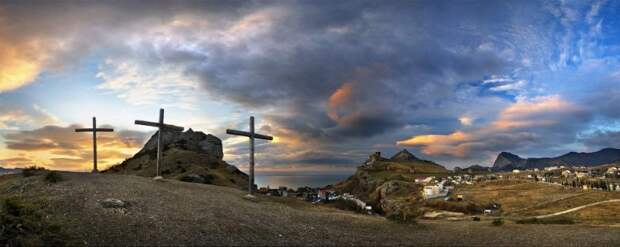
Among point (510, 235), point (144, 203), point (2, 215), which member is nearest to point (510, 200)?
point (510, 235)

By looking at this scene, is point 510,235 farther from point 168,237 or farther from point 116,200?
point 116,200

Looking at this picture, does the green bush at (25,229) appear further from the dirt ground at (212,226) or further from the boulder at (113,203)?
the boulder at (113,203)

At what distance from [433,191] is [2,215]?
116650 millimetres

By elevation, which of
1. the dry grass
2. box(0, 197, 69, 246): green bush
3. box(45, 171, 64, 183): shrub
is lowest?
the dry grass

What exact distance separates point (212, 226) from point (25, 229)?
7364 mm

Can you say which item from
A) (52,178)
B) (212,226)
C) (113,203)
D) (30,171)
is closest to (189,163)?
(30,171)

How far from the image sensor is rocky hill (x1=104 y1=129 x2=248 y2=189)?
2475 inches

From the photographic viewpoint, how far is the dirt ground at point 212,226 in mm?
16609

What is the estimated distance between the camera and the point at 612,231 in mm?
27797

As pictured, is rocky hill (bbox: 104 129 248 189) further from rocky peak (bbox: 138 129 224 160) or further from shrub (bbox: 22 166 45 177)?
shrub (bbox: 22 166 45 177)

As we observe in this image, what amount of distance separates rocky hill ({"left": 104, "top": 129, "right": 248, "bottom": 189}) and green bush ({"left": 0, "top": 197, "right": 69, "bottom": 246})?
40.1m

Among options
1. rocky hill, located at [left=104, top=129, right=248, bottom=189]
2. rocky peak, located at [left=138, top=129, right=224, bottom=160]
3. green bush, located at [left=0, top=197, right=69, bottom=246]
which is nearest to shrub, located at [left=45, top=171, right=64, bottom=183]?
green bush, located at [left=0, top=197, right=69, bottom=246]

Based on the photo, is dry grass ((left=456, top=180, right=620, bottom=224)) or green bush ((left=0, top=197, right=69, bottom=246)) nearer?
green bush ((left=0, top=197, right=69, bottom=246))

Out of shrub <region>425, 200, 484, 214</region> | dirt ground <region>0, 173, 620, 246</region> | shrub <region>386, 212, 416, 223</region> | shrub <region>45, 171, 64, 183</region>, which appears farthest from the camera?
shrub <region>425, 200, 484, 214</region>
